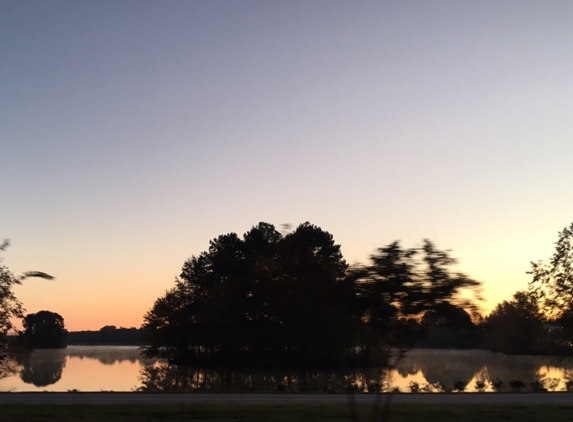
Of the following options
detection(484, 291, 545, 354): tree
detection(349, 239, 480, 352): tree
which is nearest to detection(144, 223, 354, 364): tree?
detection(349, 239, 480, 352): tree

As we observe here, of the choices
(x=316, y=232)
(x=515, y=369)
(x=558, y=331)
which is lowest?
(x=515, y=369)

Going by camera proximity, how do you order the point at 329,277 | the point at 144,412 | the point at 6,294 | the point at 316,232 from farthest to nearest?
the point at 316,232 < the point at 6,294 < the point at 144,412 < the point at 329,277

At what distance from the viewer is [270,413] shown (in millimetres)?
16188

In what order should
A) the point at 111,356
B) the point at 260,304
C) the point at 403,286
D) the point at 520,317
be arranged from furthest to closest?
1. the point at 111,356
2. the point at 520,317
3. the point at 260,304
4. the point at 403,286

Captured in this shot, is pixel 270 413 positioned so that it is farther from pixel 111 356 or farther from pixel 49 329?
pixel 49 329

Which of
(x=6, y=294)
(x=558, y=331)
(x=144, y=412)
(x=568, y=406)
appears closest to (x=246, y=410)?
(x=144, y=412)

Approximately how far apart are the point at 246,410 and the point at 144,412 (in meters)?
2.82

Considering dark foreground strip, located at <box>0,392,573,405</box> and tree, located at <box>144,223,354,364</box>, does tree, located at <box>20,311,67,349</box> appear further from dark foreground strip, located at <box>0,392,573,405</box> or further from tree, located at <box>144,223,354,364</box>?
dark foreground strip, located at <box>0,392,573,405</box>

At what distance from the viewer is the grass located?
50.0 ft

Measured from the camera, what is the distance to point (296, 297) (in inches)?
488

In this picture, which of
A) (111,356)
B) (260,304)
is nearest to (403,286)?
(260,304)

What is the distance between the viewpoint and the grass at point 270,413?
15227mm

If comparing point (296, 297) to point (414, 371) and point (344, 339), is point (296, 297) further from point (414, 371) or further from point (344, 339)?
point (414, 371)

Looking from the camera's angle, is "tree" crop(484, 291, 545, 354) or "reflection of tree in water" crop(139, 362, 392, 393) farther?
"tree" crop(484, 291, 545, 354)
